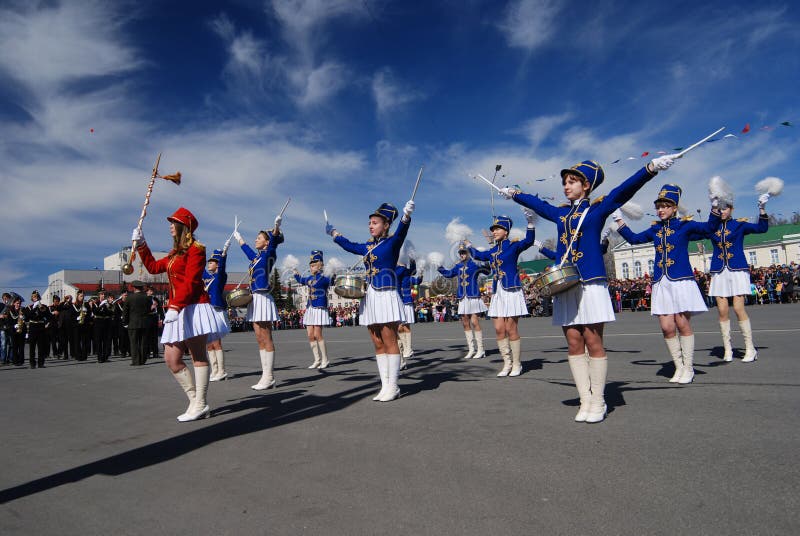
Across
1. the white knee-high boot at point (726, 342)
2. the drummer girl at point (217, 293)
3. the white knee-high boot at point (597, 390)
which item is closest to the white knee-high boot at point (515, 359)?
the white knee-high boot at point (597, 390)

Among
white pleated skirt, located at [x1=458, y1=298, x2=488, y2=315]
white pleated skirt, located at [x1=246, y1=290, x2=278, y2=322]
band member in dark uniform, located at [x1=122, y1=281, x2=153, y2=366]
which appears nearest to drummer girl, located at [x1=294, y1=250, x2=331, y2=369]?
white pleated skirt, located at [x1=246, y1=290, x2=278, y2=322]

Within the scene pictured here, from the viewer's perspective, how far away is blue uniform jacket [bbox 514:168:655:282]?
508 cm

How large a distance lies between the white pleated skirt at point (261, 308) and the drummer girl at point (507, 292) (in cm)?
383

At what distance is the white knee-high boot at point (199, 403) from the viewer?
6066 mm

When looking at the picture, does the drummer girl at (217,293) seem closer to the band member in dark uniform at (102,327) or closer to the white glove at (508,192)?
the white glove at (508,192)

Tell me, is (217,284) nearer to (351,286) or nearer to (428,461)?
(351,286)

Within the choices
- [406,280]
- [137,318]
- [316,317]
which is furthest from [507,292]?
[137,318]

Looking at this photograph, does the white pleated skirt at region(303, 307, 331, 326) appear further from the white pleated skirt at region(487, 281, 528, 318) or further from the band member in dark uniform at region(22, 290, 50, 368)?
the band member in dark uniform at region(22, 290, 50, 368)

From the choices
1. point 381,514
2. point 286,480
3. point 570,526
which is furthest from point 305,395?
point 570,526

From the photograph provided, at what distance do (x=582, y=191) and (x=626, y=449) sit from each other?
2738 millimetres

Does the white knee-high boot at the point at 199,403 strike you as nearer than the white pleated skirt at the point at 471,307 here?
Yes

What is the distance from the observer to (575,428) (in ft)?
15.2

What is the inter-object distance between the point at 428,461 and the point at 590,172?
3.48m

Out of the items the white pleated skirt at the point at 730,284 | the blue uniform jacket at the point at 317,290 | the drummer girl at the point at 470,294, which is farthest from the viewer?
the blue uniform jacket at the point at 317,290
